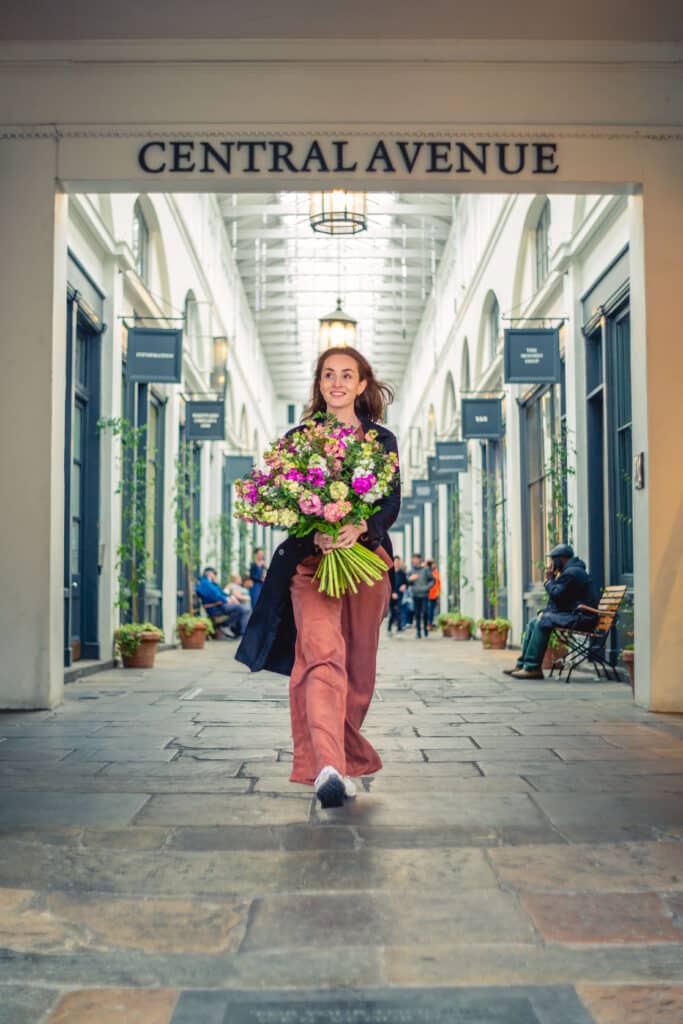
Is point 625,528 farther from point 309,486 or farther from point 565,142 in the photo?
point 309,486

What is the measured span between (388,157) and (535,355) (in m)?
5.02

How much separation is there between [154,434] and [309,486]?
11.0m

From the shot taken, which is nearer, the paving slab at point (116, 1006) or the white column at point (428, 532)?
the paving slab at point (116, 1006)

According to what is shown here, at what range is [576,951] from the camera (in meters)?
2.43

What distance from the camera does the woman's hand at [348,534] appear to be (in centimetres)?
407

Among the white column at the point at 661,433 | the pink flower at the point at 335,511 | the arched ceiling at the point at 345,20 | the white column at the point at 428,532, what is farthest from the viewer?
the white column at the point at 428,532

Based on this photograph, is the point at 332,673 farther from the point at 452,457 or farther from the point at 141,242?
the point at 452,457

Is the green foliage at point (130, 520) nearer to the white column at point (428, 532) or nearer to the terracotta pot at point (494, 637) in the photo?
the terracotta pot at point (494, 637)

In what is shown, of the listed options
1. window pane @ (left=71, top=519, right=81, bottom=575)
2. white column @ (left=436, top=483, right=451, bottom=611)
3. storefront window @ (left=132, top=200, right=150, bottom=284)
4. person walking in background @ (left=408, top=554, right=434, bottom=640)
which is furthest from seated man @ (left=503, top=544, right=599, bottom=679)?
white column @ (left=436, top=483, right=451, bottom=611)

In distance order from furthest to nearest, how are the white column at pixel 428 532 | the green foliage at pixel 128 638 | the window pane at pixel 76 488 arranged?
the white column at pixel 428 532 → the green foliage at pixel 128 638 → the window pane at pixel 76 488

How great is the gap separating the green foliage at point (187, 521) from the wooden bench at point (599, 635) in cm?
645

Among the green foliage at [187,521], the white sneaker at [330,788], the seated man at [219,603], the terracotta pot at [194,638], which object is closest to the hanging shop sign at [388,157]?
the white sneaker at [330,788]

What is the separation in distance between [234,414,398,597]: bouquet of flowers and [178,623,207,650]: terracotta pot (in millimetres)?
11058

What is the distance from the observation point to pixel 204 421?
54.1 ft
